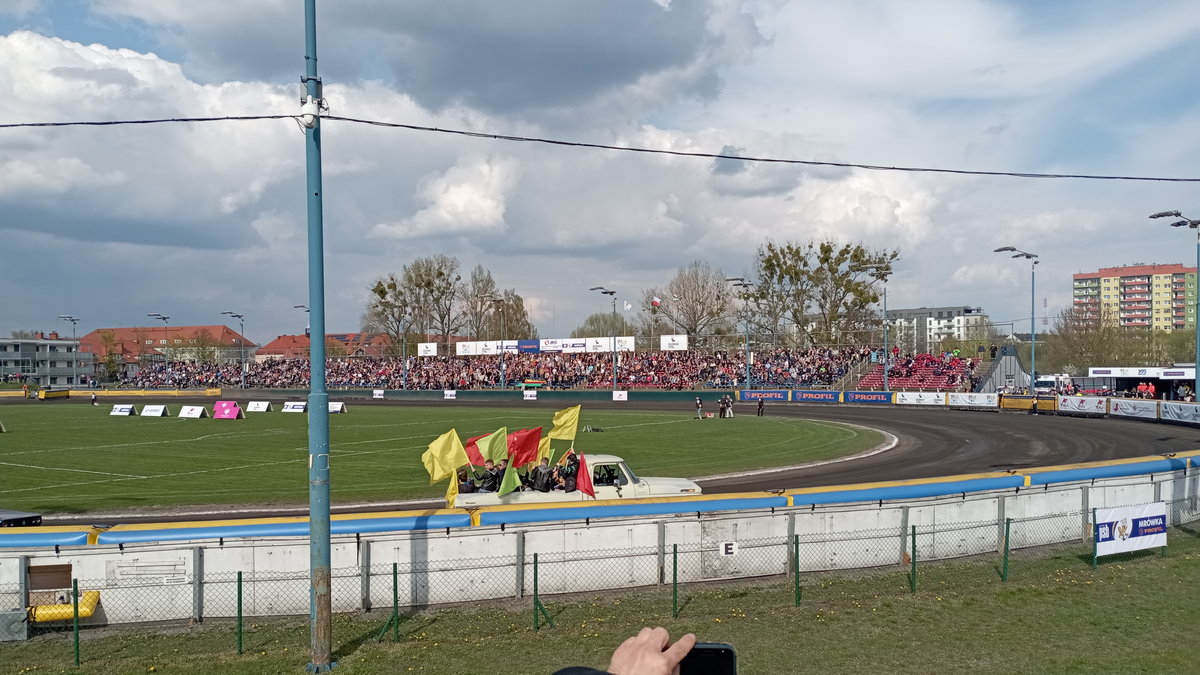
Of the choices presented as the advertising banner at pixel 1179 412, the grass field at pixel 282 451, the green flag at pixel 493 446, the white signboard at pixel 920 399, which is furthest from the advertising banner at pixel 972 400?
the green flag at pixel 493 446

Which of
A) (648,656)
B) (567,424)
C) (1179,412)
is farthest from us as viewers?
(1179,412)

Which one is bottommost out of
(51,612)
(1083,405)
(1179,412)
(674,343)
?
(1083,405)

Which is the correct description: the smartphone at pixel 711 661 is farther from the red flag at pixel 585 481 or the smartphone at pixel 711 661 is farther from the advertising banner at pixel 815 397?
the advertising banner at pixel 815 397

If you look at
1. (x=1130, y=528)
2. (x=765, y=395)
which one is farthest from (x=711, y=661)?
(x=765, y=395)

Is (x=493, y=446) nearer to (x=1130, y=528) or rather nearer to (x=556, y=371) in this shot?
(x=1130, y=528)

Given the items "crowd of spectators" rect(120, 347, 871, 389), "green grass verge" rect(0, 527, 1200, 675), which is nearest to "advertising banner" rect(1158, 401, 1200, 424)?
"crowd of spectators" rect(120, 347, 871, 389)

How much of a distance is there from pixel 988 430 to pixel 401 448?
29.4 metres

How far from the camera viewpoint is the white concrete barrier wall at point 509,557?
13117 mm

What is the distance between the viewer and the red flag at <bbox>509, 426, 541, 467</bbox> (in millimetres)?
18047

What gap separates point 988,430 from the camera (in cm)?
4419

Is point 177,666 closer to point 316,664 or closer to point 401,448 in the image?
point 316,664

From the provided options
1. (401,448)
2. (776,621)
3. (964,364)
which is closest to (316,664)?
(776,621)

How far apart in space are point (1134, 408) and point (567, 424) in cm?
4371

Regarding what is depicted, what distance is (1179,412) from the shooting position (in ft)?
152
